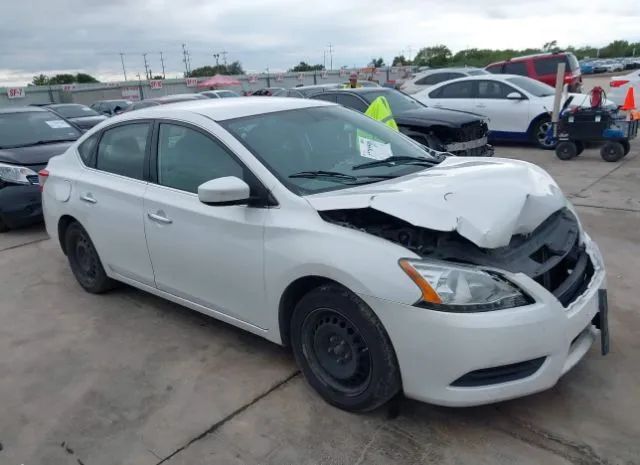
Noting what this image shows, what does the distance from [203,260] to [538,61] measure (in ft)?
48.8

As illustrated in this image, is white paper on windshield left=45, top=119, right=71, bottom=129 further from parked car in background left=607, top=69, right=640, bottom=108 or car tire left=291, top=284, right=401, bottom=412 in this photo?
parked car in background left=607, top=69, right=640, bottom=108

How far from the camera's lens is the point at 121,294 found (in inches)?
192

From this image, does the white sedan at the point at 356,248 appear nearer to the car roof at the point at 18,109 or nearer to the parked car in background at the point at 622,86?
the car roof at the point at 18,109

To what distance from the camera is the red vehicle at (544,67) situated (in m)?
15.2

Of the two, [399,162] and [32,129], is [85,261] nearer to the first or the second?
[399,162]

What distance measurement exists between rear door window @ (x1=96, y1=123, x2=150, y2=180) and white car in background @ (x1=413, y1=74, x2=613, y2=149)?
8.94 metres

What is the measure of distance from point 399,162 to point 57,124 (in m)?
6.46

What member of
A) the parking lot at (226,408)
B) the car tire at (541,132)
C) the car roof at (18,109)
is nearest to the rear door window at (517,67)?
the car tire at (541,132)

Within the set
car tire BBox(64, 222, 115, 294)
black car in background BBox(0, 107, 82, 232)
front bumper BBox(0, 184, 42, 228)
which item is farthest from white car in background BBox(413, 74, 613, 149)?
car tire BBox(64, 222, 115, 294)

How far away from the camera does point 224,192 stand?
2982 mm

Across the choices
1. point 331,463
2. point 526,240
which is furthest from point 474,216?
point 331,463

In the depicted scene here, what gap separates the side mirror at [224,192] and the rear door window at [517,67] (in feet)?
48.6

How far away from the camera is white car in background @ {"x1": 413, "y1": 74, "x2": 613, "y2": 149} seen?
11.1 metres

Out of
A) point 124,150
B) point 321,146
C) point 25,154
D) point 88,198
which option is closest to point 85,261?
point 88,198
